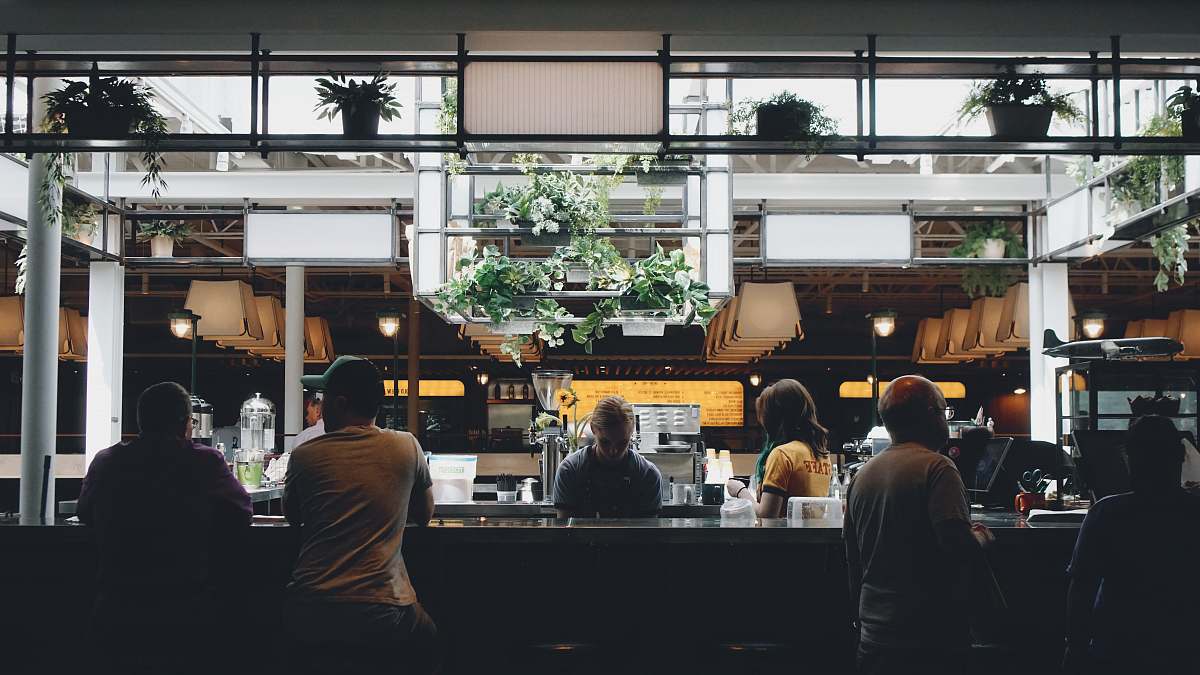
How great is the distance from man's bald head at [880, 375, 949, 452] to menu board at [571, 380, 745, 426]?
1466 cm

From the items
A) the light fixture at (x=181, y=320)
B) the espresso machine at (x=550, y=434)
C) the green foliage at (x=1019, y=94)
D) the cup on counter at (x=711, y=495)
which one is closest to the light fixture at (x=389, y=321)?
the light fixture at (x=181, y=320)

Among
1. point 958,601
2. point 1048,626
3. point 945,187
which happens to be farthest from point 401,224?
point 958,601

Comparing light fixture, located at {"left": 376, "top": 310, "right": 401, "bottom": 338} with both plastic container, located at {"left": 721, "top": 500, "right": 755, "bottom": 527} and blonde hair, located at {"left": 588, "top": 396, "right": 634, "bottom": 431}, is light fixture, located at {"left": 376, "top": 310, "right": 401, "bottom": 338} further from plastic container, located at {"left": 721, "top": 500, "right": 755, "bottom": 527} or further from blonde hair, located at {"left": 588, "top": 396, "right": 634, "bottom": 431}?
plastic container, located at {"left": 721, "top": 500, "right": 755, "bottom": 527}

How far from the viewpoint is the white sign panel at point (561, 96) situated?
4883 mm

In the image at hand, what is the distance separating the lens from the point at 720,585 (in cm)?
430

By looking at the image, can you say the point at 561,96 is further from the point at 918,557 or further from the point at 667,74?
the point at 918,557

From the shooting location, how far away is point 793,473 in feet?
14.6

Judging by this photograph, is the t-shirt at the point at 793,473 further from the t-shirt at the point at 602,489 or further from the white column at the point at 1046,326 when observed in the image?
the white column at the point at 1046,326

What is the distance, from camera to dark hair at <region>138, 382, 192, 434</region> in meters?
3.41

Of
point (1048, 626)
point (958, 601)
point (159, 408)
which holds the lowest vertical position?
point (1048, 626)

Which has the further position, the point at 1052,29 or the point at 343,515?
the point at 1052,29

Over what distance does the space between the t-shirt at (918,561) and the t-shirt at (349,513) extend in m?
1.42

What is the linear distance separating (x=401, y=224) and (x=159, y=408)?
6.60m

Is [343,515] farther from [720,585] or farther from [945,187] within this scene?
[945,187]
